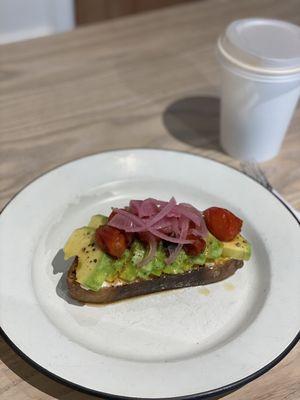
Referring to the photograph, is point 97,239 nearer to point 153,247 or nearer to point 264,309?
point 153,247

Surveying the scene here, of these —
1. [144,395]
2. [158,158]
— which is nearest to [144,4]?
[158,158]

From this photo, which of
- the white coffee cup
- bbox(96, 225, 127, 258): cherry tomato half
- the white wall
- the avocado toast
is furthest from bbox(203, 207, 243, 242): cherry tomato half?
the white wall

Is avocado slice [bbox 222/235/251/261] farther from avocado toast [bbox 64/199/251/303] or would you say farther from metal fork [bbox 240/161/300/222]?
metal fork [bbox 240/161/300/222]

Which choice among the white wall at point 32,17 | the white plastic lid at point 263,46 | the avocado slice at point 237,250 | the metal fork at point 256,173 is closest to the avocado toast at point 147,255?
the avocado slice at point 237,250

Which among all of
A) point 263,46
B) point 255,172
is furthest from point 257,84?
point 255,172

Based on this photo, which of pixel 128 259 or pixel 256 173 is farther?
pixel 256 173

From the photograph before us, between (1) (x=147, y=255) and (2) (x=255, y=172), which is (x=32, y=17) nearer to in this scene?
(2) (x=255, y=172)

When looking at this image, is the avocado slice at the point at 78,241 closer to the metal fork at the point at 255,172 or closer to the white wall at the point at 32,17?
the metal fork at the point at 255,172

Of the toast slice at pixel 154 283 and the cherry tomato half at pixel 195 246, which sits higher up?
the cherry tomato half at pixel 195 246
